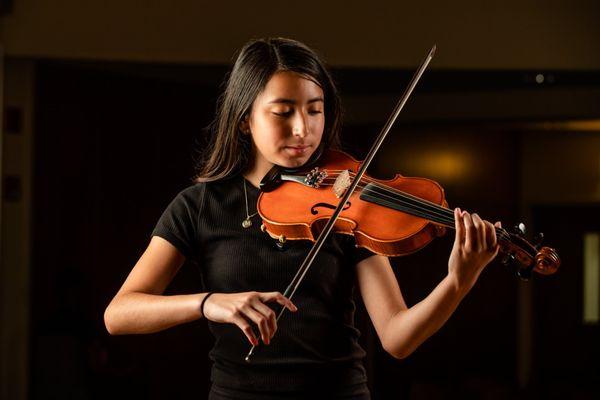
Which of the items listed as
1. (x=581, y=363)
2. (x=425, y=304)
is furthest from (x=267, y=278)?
(x=581, y=363)

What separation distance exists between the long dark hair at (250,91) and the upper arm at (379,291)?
289 millimetres

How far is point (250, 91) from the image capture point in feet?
5.14

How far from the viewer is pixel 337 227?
5.07 feet

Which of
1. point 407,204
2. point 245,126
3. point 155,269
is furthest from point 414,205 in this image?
point 155,269

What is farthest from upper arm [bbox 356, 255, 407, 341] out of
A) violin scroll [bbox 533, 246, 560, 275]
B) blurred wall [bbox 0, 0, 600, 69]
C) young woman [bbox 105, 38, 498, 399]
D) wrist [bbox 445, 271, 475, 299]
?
blurred wall [bbox 0, 0, 600, 69]

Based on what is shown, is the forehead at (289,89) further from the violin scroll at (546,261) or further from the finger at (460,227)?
the violin scroll at (546,261)

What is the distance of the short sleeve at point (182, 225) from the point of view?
154cm

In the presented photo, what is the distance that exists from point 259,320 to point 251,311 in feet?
0.08

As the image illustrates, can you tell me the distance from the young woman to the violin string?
0.24 ft

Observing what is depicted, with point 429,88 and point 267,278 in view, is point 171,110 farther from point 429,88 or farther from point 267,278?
point 267,278

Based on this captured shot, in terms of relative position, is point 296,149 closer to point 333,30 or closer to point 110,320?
point 110,320

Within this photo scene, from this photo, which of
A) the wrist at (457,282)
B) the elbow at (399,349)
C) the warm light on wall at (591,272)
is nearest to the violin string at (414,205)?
the wrist at (457,282)

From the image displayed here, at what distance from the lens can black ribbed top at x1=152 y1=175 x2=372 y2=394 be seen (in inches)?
57.5

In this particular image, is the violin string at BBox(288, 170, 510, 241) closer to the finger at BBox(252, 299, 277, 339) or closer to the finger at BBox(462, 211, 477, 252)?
the finger at BBox(462, 211, 477, 252)
